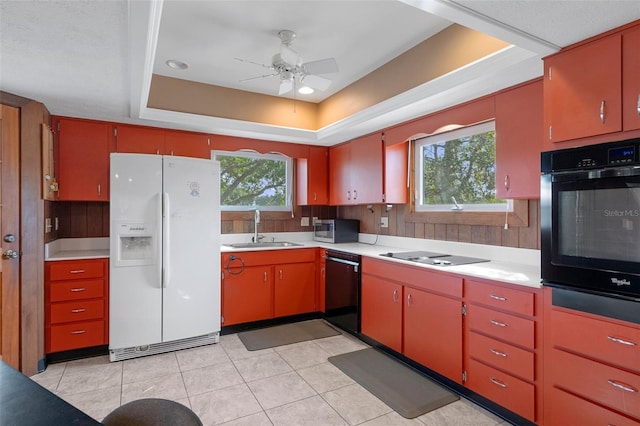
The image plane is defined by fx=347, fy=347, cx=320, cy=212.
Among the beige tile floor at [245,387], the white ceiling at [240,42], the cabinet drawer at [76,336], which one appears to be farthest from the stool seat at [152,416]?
the cabinet drawer at [76,336]

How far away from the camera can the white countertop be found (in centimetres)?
228

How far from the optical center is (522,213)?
2596 mm

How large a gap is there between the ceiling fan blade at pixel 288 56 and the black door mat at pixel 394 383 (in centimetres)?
242

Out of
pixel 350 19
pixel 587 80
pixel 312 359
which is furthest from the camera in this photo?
pixel 312 359

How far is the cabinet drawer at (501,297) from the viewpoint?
200cm

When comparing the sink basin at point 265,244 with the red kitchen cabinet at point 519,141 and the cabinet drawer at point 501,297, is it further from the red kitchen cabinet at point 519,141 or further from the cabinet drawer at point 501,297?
the red kitchen cabinet at point 519,141

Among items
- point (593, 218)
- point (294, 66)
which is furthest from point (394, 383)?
point (294, 66)

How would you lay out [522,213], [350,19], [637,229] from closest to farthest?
[637,229] → [350,19] → [522,213]

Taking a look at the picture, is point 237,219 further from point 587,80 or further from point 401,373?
point 587,80

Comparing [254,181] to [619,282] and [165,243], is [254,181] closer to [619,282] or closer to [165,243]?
[165,243]

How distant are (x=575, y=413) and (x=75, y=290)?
365 cm

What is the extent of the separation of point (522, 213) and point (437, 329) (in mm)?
1075

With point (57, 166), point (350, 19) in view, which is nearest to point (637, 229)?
point (350, 19)

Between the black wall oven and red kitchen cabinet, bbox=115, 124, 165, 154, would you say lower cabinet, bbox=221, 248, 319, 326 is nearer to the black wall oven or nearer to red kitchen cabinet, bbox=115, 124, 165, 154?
red kitchen cabinet, bbox=115, 124, 165, 154
